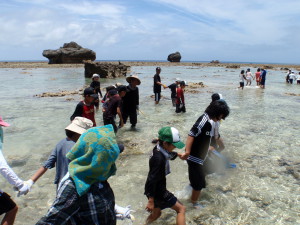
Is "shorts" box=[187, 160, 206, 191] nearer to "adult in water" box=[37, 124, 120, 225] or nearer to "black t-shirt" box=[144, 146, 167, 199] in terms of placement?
"black t-shirt" box=[144, 146, 167, 199]

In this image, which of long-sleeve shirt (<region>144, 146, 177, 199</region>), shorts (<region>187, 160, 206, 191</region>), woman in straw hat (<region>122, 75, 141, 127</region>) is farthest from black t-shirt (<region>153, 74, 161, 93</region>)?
long-sleeve shirt (<region>144, 146, 177, 199</region>)

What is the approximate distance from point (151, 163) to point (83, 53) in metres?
65.0

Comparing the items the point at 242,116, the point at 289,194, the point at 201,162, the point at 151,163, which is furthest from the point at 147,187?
the point at 242,116

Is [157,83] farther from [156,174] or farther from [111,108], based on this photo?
[156,174]

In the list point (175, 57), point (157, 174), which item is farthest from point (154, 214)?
point (175, 57)

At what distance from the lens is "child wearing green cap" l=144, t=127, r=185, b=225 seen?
10.2 ft

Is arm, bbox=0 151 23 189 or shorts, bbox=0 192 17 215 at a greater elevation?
arm, bbox=0 151 23 189

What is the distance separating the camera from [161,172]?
3.12 metres

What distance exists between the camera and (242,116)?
1077cm

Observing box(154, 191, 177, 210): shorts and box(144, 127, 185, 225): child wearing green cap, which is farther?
box(154, 191, 177, 210): shorts

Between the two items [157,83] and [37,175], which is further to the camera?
[157,83]

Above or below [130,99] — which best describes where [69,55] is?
above

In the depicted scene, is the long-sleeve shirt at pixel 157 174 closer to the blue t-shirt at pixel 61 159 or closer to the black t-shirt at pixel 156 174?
the black t-shirt at pixel 156 174

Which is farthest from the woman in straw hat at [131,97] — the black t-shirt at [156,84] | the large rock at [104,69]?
the large rock at [104,69]
